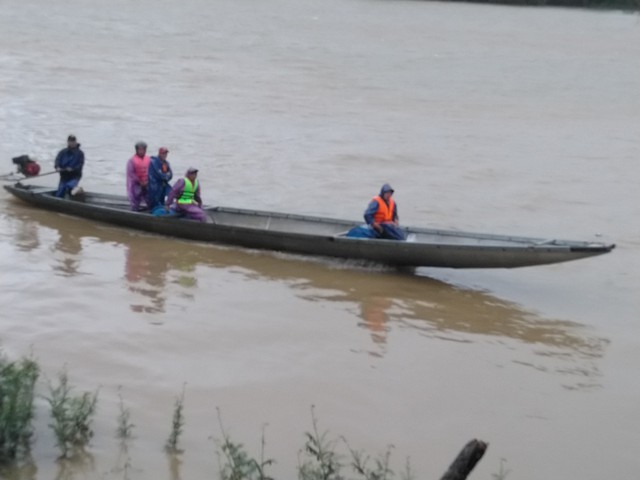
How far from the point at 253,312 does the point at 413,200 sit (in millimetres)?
6612

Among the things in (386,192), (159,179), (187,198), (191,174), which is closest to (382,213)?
(386,192)

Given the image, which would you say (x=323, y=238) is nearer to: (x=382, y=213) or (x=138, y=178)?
(x=382, y=213)

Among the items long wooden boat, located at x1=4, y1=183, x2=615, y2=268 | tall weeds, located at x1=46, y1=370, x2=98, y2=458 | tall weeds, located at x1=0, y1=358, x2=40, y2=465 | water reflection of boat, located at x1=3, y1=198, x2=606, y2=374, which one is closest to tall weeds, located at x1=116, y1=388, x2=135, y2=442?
tall weeds, located at x1=46, y1=370, x2=98, y2=458

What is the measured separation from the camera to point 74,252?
496 inches

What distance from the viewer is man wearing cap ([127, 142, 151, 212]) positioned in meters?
13.2

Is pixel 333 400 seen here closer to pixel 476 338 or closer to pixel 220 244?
pixel 476 338

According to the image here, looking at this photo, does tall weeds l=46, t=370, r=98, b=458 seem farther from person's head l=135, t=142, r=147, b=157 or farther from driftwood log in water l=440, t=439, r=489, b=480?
person's head l=135, t=142, r=147, b=157

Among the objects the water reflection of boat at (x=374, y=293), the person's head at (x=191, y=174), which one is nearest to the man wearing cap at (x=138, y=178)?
the water reflection of boat at (x=374, y=293)

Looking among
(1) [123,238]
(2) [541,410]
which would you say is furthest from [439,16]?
(2) [541,410]

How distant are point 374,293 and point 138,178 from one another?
11.8ft

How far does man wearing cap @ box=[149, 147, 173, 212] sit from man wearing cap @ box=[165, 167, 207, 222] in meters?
0.29

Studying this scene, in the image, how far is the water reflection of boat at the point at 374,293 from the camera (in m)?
10.4

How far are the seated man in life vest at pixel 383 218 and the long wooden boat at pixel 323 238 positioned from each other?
0.67 feet

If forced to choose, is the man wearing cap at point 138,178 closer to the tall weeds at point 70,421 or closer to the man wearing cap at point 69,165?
the man wearing cap at point 69,165
